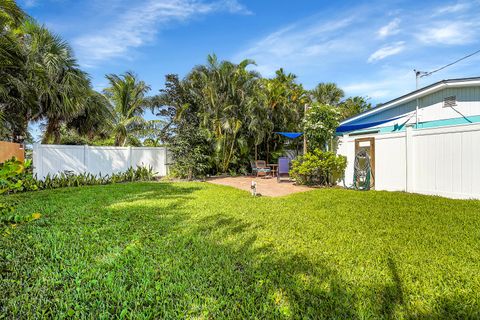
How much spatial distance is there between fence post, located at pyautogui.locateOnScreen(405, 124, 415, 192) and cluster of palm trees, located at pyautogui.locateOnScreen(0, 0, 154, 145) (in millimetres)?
10915

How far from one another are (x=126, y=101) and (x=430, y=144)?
15.3m

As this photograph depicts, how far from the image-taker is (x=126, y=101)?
50.5 ft

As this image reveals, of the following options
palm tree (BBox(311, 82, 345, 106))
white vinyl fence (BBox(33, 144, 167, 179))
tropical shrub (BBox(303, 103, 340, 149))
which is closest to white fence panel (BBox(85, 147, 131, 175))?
white vinyl fence (BBox(33, 144, 167, 179))

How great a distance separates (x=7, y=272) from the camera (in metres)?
2.72

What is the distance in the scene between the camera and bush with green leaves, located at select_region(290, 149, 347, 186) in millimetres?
8602

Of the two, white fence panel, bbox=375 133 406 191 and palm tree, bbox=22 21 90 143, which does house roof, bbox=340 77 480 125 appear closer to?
white fence panel, bbox=375 133 406 191

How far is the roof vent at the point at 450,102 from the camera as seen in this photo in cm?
919

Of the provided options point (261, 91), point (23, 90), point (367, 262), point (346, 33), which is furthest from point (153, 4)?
point (367, 262)

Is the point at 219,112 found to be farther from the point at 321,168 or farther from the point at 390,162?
the point at 390,162

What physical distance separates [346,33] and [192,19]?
577cm

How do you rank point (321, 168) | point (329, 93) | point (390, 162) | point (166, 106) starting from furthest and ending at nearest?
1. point (329, 93)
2. point (166, 106)
3. point (321, 168)
4. point (390, 162)

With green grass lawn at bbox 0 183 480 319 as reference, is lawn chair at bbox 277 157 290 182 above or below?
above

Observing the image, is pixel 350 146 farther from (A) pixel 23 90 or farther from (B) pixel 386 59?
(A) pixel 23 90

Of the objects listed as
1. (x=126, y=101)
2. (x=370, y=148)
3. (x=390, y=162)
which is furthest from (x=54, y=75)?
(x=390, y=162)
